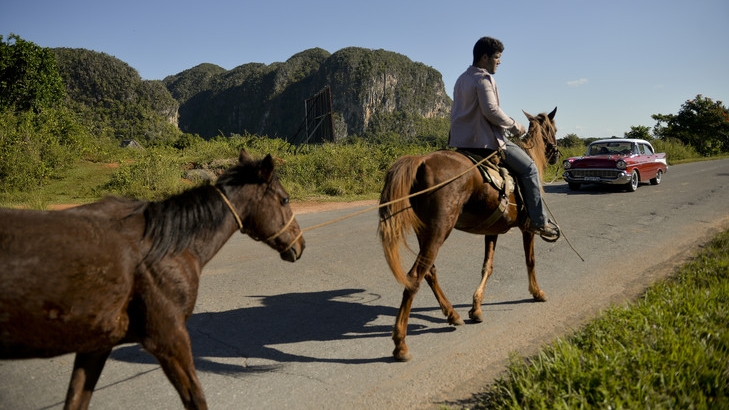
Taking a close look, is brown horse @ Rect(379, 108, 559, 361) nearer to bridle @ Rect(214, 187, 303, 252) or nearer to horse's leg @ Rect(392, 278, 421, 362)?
horse's leg @ Rect(392, 278, 421, 362)

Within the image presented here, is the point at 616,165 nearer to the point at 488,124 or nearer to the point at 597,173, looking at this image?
the point at 597,173

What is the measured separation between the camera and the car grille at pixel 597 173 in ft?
51.3

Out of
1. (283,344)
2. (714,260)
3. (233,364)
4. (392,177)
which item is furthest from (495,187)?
(714,260)

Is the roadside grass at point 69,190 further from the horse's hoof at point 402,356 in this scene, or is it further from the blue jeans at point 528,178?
the blue jeans at point 528,178

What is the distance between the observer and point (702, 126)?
41156 millimetres

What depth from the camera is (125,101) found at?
221 feet

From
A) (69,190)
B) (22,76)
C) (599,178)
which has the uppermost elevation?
(22,76)

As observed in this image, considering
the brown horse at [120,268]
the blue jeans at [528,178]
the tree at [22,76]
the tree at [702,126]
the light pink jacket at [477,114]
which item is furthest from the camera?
the tree at [702,126]

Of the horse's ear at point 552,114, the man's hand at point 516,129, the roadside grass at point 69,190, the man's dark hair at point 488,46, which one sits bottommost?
the roadside grass at point 69,190

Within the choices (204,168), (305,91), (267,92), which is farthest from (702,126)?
(267,92)

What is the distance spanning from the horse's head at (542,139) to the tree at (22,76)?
3366 cm

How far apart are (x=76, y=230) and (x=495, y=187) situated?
145 inches

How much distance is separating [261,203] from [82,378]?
1.35m

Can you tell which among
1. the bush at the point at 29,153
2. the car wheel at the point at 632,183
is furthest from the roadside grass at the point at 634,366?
the bush at the point at 29,153
